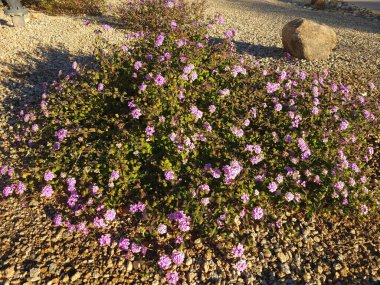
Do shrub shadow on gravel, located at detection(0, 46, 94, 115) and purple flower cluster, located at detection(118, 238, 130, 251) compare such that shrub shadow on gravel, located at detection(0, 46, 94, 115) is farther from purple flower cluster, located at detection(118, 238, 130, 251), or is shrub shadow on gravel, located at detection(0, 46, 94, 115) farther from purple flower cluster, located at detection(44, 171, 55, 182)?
purple flower cluster, located at detection(118, 238, 130, 251)

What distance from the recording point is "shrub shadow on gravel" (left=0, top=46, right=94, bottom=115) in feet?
17.5

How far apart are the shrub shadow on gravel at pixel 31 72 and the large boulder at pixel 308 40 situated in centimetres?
444

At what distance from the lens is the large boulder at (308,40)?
23.7 ft

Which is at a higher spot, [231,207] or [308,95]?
[308,95]

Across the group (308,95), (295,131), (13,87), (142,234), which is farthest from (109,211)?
(13,87)

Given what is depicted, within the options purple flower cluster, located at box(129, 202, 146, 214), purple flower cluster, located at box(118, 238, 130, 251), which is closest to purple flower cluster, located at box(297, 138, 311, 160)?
purple flower cluster, located at box(129, 202, 146, 214)

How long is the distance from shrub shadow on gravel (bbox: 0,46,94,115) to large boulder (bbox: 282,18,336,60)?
4438mm

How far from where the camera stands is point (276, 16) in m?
12.3

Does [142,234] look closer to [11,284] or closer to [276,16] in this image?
[11,284]

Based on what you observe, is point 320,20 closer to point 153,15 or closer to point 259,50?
point 259,50

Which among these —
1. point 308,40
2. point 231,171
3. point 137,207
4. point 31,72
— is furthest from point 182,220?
point 308,40

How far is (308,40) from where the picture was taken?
23.6 ft

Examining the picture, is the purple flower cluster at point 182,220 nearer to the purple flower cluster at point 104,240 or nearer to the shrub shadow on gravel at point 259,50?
the purple flower cluster at point 104,240

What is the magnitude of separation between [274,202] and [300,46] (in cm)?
478
